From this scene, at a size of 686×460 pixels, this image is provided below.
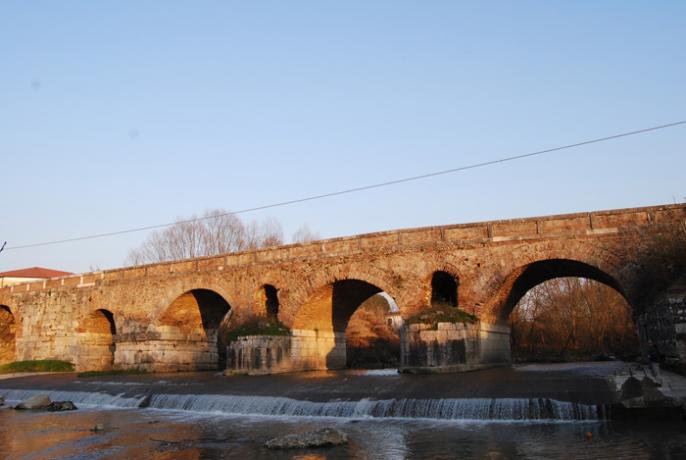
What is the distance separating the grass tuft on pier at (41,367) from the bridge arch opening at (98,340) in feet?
2.40

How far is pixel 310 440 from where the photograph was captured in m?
9.45

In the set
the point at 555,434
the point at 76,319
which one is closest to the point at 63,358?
the point at 76,319

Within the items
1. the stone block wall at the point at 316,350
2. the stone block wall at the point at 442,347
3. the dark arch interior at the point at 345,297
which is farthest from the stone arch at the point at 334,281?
the stone block wall at the point at 442,347

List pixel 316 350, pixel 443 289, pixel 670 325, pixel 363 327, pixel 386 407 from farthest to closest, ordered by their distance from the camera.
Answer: pixel 363 327 → pixel 316 350 → pixel 443 289 → pixel 386 407 → pixel 670 325

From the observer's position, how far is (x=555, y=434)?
962 centimetres

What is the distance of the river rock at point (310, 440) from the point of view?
938 centimetres

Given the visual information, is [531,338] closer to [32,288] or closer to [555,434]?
[555,434]

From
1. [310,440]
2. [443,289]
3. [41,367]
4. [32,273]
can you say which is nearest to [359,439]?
[310,440]

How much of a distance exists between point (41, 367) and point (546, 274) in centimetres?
2256

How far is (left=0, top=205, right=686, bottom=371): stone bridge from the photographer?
55.4ft

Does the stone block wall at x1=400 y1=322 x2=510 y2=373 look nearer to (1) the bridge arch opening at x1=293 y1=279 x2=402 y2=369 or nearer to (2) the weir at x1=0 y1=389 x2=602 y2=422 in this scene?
(1) the bridge arch opening at x1=293 y1=279 x2=402 y2=369

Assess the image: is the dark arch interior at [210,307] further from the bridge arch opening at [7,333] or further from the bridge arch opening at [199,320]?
the bridge arch opening at [7,333]

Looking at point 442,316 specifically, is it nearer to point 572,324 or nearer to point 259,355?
point 259,355

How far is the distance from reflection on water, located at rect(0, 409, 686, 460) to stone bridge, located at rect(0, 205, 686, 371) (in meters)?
7.03
